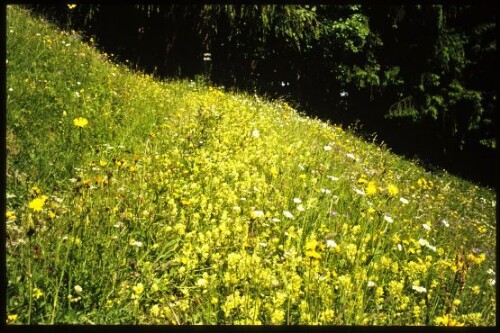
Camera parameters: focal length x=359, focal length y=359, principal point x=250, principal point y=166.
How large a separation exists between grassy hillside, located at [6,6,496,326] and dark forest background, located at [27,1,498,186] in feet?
16.7

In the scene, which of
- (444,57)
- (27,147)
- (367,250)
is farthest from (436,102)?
(27,147)

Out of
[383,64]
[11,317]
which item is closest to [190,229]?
[11,317]

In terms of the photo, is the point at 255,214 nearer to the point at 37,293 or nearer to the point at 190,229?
the point at 190,229

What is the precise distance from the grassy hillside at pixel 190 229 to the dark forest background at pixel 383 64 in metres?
5.09

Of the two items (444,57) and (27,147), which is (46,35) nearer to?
(27,147)

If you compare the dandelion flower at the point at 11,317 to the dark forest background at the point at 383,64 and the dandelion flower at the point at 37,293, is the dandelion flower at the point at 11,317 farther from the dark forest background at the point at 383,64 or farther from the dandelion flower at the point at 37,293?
the dark forest background at the point at 383,64

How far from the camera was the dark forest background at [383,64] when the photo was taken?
384 inches

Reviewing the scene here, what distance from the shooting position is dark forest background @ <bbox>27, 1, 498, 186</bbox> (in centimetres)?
977

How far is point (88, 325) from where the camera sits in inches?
68.0

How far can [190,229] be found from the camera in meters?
2.52

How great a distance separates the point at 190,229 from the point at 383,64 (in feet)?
36.3

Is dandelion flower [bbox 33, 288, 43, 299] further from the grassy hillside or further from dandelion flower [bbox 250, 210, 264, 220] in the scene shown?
dandelion flower [bbox 250, 210, 264, 220]

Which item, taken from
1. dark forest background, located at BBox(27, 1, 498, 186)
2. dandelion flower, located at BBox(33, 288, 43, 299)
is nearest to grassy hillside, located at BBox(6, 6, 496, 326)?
dandelion flower, located at BBox(33, 288, 43, 299)

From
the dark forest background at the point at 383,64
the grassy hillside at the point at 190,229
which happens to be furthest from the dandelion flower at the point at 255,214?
the dark forest background at the point at 383,64
